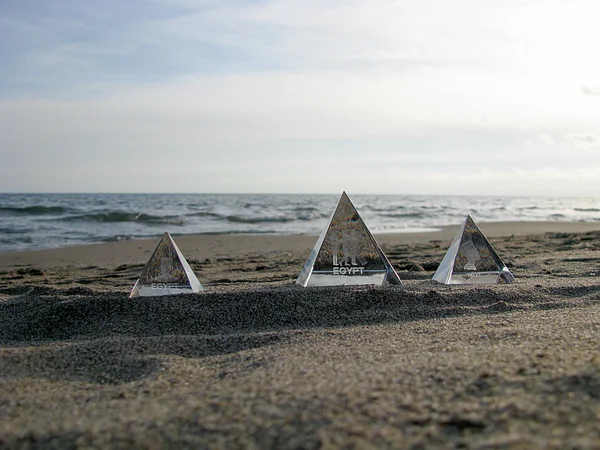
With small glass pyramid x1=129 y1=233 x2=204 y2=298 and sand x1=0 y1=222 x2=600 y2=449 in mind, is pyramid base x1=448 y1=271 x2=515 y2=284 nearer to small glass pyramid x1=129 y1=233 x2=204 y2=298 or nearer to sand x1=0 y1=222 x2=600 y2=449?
sand x1=0 y1=222 x2=600 y2=449

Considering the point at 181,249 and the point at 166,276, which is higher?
the point at 166,276

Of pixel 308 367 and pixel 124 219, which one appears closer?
pixel 308 367

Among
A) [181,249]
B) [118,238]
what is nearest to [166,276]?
[181,249]

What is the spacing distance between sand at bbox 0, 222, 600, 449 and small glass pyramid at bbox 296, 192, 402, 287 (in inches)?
7.9

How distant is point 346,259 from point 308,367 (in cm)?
216

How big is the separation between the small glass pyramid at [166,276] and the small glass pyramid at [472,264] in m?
2.04

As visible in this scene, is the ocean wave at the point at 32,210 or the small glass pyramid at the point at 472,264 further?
the ocean wave at the point at 32,210

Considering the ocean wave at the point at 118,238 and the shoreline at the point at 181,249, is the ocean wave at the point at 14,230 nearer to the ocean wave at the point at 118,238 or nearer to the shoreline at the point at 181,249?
the ocean wave at the point at 118,238

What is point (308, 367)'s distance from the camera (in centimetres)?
208

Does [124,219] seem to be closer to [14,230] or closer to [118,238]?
[14,230]

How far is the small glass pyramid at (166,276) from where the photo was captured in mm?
3985

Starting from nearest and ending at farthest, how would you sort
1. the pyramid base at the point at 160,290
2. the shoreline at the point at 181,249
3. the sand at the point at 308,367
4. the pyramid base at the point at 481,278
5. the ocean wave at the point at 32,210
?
1. the sand at the point at 308,367
2. the pyramid base at the point at 160,290
3. the pyramid base at the point at 481,278
4. the shoreline at the point at 181,249
5. the ocean wave at the point at 32,210

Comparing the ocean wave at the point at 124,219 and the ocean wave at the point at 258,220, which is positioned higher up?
the ocean wave at the point at 258,220

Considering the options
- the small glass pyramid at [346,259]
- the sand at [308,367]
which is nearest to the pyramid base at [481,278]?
the sand at [308,367]
